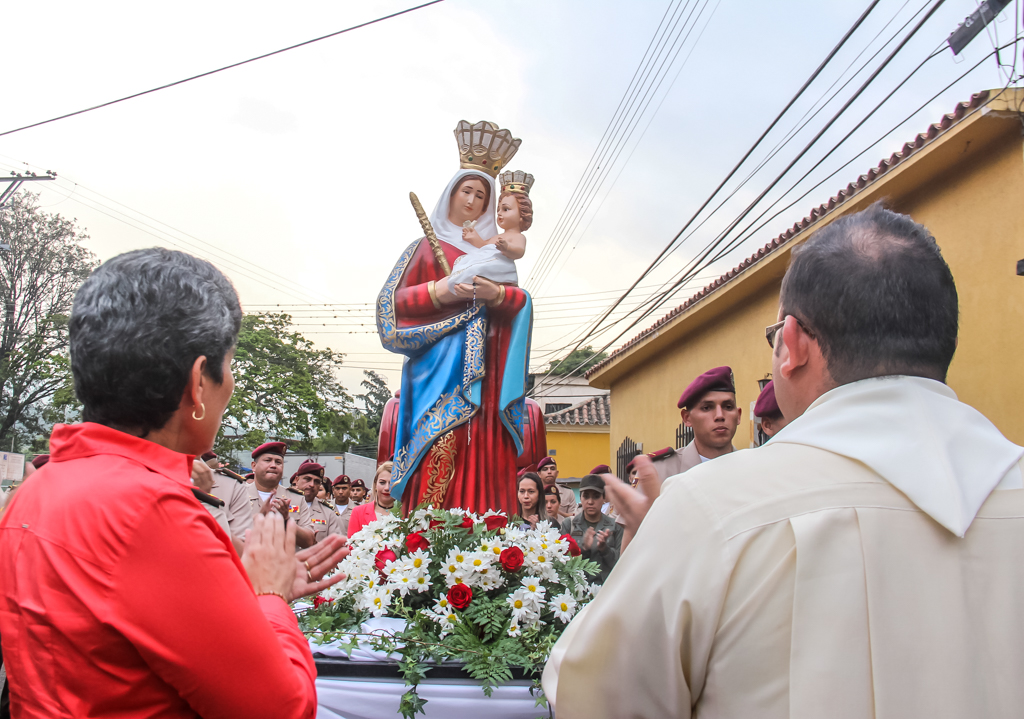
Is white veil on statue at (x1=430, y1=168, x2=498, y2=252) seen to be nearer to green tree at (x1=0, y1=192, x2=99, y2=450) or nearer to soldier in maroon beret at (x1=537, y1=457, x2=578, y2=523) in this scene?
soldier in maroon beret at (x1=537, y1=457, x2=578, y2=523)

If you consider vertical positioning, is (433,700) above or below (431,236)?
below

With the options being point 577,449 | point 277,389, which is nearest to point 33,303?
point 277,389

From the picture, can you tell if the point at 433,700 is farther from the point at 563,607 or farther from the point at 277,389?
the point at 277,389

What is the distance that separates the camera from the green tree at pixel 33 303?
2220 cm

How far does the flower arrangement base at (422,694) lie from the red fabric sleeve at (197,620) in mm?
1399

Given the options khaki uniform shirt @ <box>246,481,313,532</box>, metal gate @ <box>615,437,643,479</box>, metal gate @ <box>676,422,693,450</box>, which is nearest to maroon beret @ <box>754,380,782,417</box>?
khaki uniform shirt @ <box>246,481,313,532</box>

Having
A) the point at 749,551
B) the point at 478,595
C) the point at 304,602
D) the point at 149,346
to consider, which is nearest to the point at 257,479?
the point at 304,602

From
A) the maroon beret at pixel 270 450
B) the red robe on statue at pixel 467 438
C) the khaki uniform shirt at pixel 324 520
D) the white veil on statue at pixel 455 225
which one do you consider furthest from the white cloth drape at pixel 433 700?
the khaki uniform shirt at pixel 324 520

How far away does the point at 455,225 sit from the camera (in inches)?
192

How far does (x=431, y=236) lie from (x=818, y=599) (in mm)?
3920

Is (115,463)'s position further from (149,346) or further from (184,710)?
(184,710)

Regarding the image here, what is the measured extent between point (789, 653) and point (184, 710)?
0.98 meters

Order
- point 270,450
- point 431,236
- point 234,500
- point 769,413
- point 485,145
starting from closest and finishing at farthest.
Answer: point 769,413, point 431,236, point 485,145, point 234,500, point 270,450

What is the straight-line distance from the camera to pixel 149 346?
1392 mm
